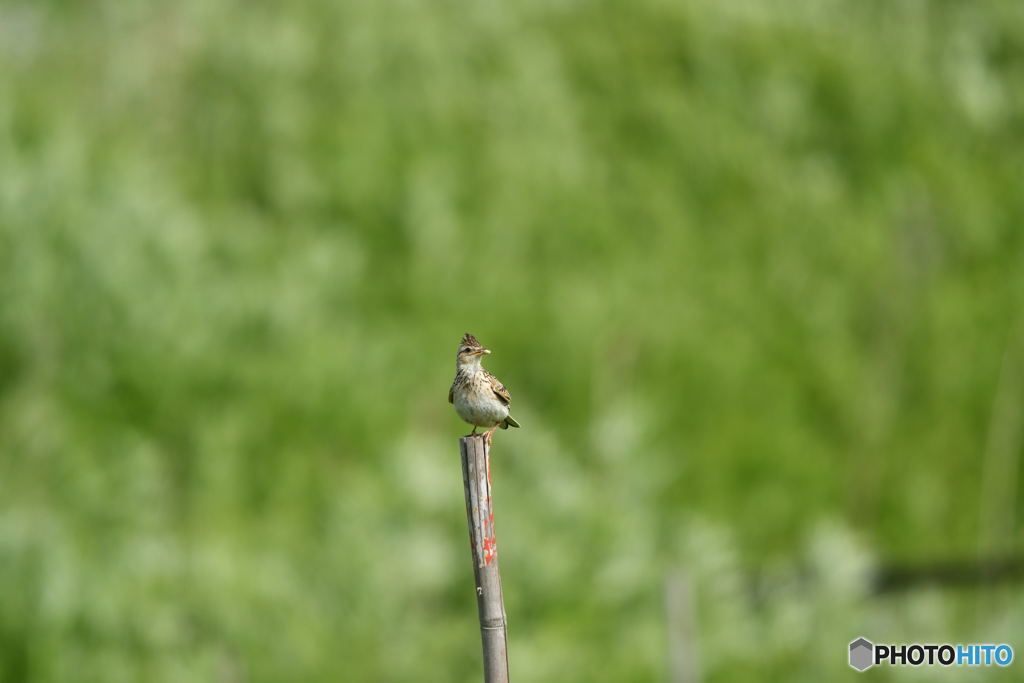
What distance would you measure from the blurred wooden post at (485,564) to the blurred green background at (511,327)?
29.3 ft

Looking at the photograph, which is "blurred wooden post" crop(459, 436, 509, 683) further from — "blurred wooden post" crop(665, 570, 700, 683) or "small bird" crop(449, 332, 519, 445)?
"blurred wooden post" crop(665, 570, 700, 683)

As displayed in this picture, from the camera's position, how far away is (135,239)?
16000mm

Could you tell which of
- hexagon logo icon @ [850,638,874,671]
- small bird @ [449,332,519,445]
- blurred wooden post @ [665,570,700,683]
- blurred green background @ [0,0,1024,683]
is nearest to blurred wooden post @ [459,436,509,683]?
small bird @ [449,332,519,445]

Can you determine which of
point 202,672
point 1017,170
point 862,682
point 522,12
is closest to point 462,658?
point 202,672

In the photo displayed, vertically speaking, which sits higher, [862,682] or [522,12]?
[522,12]

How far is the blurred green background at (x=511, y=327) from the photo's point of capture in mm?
13234

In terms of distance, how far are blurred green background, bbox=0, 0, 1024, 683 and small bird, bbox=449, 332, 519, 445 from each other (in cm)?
820

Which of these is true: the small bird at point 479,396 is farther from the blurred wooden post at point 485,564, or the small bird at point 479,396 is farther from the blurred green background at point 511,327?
the blurred green background at point 511,327

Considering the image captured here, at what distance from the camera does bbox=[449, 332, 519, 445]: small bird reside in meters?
4.34

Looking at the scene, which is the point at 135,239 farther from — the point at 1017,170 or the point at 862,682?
the point at 1017,170

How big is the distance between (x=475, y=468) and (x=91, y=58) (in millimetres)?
16583

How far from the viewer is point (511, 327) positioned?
16938mm

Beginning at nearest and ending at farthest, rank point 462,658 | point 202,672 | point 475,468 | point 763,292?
point 475,468
point 202,672
point 462,658
point 763,292

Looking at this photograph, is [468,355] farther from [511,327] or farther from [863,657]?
[511,327]
